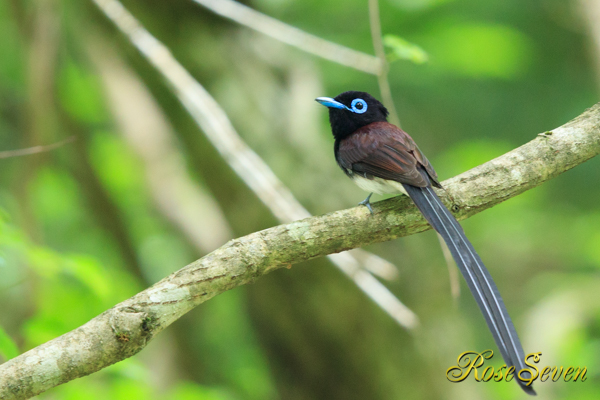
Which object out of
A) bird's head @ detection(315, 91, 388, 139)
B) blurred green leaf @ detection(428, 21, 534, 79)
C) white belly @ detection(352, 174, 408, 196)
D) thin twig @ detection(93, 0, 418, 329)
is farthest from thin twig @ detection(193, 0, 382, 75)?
blurred green leaf @ detection(428, 21, 534, 79)

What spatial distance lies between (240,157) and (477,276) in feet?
5.09

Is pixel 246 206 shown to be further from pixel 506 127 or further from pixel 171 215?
pixel 506 127

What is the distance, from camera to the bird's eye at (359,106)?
153 inches

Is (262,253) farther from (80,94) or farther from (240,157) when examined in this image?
(80,94)

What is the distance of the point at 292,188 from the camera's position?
4785 mm

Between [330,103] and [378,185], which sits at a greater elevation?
[330,103]

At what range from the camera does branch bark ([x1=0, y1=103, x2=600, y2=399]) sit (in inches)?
81.9

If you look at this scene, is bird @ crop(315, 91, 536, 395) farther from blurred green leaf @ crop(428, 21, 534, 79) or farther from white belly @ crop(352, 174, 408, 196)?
blurred green leaf @ crop(428, 21, 534, 79)

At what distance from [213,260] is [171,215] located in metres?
3.13

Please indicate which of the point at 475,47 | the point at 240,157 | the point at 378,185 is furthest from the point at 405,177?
the point at 475,47

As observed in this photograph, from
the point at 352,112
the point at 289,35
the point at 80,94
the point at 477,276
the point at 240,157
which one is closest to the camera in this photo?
the point at 477,276

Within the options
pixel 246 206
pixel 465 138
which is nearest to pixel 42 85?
pixel 246 206

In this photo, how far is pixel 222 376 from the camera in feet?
18.7

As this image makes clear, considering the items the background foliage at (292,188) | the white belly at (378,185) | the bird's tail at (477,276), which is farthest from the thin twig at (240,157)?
the background foliage at (292,188)
